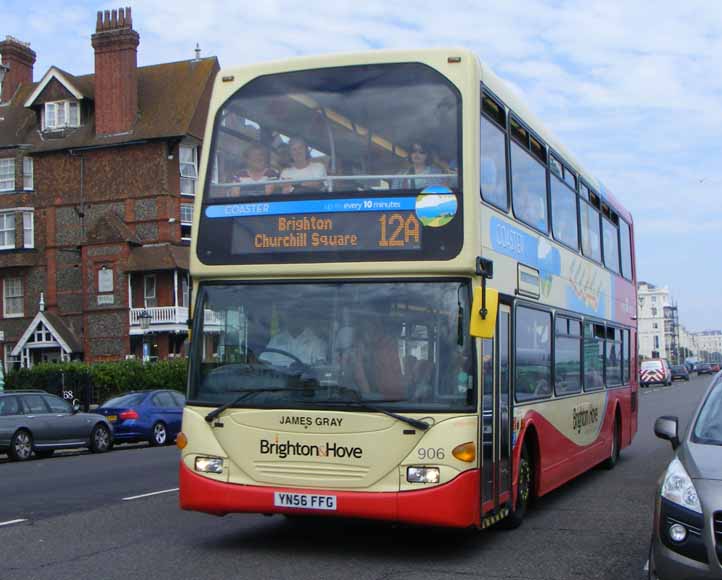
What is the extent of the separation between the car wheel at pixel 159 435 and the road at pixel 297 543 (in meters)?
11.4

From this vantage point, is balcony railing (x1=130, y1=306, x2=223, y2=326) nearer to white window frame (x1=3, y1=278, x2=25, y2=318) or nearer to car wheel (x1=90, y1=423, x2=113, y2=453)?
white window frame (x1=3, y1=278, x2=25, y2=318)

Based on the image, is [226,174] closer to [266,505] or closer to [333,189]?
[333,189]

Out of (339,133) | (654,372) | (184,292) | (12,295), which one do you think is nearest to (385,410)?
(339,133)

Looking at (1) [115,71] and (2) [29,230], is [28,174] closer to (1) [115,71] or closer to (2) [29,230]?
(2) [29,230]

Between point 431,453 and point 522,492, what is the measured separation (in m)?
2.49

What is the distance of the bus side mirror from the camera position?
8273 millimetres

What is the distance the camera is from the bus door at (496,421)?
28.3 feet

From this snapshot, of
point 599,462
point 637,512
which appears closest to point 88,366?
point 599,462

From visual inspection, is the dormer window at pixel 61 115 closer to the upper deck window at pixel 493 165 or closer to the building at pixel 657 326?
the upper deck window at pixel 493 165

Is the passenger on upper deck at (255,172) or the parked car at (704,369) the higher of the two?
the passenger on upper deck at (255,172)

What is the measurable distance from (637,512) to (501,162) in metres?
4.32

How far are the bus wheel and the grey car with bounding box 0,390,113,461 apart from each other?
44.3 feet

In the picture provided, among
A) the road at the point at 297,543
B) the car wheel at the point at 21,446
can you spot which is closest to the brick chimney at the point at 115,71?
the car wheel at the point at 21,446

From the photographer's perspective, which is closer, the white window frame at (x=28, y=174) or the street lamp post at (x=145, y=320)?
the street lamp post at (x=145, y=320)
